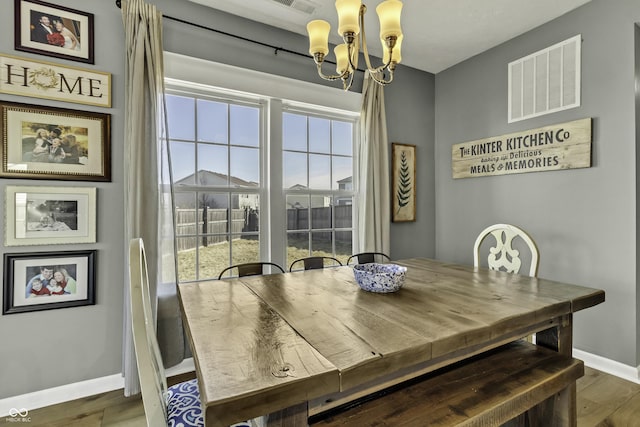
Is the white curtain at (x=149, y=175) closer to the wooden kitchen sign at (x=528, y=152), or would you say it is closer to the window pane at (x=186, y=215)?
the window pane at (x=186, y=215)

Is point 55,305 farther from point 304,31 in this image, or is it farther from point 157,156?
point 304,31

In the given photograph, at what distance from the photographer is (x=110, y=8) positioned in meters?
2.15

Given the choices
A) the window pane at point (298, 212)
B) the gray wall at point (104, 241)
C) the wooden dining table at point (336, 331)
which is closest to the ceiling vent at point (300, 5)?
the gray wall at point (104, 241)

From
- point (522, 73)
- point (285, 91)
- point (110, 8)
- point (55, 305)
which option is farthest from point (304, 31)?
point (55, 305)

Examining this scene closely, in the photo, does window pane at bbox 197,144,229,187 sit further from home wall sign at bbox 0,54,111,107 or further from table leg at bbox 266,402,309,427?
table leg at bbox 266,402,309,427

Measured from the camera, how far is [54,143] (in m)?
2.00

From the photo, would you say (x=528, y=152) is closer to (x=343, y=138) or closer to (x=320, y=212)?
(x=343, y=138)

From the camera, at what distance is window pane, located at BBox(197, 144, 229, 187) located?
2549 mm

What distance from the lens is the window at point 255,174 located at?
248 centimetres

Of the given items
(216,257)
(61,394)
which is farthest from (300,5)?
(61,394)

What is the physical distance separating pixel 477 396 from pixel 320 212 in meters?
2.16

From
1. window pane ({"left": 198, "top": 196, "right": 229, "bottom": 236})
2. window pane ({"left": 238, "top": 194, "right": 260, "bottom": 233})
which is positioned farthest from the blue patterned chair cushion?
window pane ({"left": 238, "top": 194, "right": 260, "bottom": 233})

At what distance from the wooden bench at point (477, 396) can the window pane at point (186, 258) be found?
1.80 metres

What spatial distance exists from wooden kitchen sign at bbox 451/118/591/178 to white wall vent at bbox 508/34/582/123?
0.61 ft
